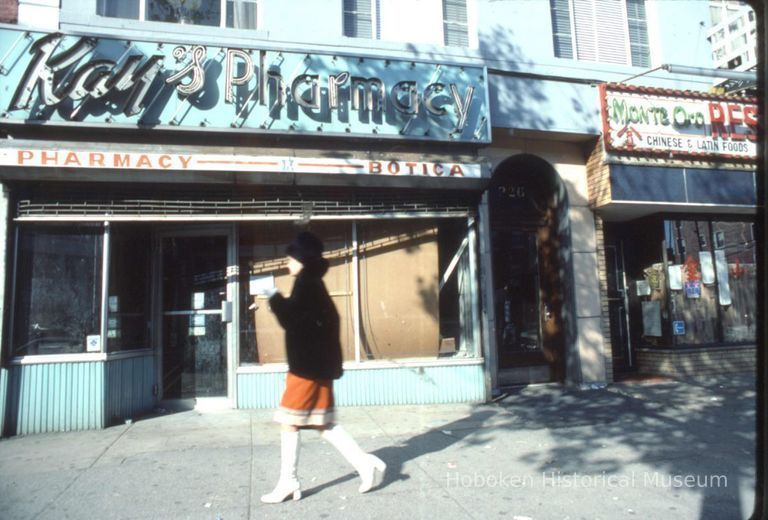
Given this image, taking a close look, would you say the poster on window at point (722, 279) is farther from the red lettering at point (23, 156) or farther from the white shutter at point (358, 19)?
the red lettering at point (23, 156)

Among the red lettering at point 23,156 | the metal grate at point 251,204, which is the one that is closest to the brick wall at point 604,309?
the metal grate at point 251,204

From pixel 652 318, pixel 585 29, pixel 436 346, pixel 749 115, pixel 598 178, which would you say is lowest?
pixel 436 346

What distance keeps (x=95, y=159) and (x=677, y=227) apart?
9.10 meters

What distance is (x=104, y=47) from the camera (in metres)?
6.67

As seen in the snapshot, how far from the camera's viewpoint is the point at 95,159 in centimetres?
630

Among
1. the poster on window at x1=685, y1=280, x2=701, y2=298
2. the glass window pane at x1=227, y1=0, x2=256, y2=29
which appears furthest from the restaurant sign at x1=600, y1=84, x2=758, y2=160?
the glass window pane at x1=227, y1=0, x2=256, y2=29

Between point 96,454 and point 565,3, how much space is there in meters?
9.39

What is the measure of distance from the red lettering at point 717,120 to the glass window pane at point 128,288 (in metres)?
9.01

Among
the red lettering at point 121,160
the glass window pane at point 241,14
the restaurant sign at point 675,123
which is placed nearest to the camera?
the red lettering at point 121,160

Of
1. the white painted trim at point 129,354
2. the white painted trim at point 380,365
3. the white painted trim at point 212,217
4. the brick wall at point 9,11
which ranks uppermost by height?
the brick wall at point 9,11

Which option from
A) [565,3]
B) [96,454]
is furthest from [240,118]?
[565,3]

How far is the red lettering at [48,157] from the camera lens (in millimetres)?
6168

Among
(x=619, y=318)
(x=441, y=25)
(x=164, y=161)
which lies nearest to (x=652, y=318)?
(x=619, y=318)

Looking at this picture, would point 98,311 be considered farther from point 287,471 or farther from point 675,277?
point 675,277
